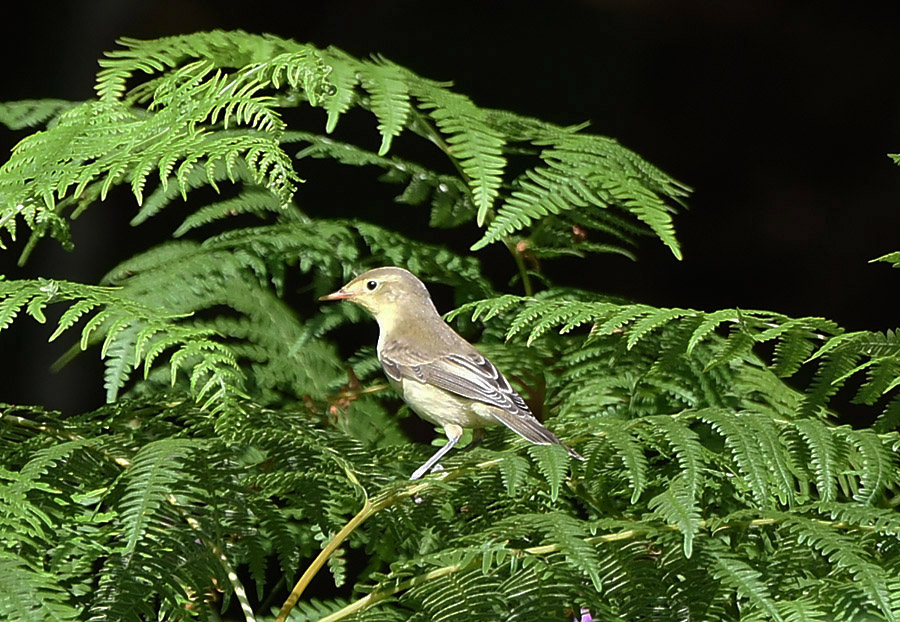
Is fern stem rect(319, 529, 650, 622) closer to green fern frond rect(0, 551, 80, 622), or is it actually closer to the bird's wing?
green fern frond rect(0, 551, 80, 622)

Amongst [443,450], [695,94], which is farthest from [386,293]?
[695,94]

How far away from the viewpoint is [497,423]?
2.13 m

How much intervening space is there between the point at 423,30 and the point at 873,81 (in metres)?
1.65

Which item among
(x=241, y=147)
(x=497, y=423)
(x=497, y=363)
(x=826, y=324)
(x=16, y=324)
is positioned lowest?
(x=16, y=324)

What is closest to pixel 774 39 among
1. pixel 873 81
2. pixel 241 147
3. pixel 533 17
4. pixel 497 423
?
pixel 873 81

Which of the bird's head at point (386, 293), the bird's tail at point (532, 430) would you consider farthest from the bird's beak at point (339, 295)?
the bird's tail at point (532, 430)

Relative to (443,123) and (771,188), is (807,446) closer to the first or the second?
(443,123)

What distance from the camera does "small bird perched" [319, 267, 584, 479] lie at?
1961 mm

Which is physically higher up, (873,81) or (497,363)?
(873,81)

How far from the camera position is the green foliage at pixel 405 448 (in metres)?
1.22

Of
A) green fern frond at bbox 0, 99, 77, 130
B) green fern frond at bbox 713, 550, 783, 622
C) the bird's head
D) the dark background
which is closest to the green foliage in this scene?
green fern frond at bbox 713, 550, 783, 622

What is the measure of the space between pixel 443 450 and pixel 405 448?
0.07 meters

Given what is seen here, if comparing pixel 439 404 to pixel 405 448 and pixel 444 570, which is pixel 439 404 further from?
pixel 444 570

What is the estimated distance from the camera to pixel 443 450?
1.76 meters
